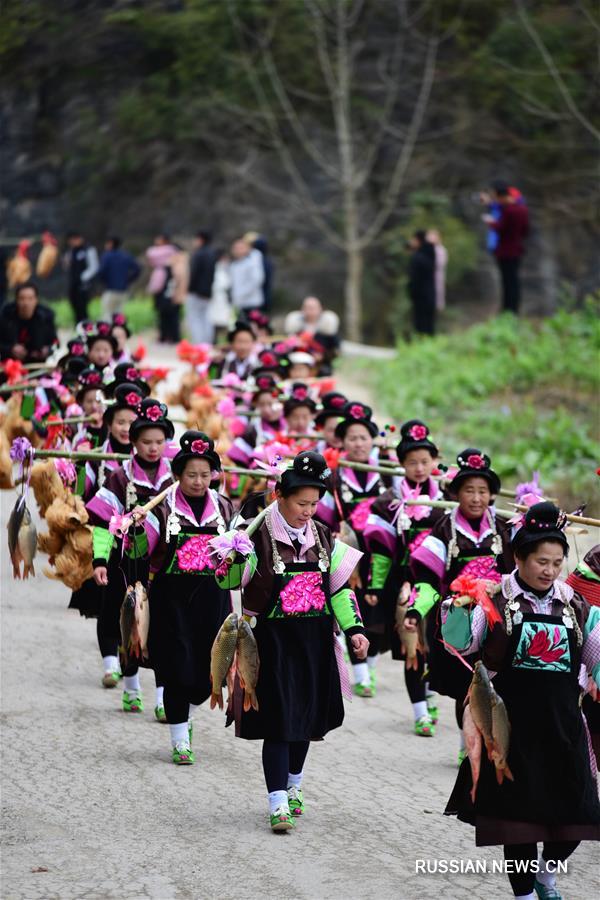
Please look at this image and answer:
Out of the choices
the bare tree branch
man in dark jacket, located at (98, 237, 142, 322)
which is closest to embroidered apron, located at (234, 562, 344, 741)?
the bare tree branch

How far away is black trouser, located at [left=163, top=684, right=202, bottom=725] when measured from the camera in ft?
25.1

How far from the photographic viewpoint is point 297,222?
30.4 metres

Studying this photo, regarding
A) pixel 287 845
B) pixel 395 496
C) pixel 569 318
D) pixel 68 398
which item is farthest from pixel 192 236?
pixel 287 845

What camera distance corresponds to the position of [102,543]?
800cm

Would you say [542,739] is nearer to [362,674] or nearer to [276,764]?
[276,764]

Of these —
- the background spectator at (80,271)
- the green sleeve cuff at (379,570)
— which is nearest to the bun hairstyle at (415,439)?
the green sleeve cuff at (379,570)

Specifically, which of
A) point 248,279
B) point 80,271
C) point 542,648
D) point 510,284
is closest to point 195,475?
point 542,648

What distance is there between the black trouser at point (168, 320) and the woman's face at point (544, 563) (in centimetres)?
1930

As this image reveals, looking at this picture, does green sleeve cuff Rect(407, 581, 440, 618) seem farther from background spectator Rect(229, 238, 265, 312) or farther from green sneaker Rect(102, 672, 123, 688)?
background spectator Rect(229, 238, 265, 312)

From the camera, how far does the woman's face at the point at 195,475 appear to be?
301 inches

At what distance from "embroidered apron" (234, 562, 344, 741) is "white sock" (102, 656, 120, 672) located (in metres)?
2.55

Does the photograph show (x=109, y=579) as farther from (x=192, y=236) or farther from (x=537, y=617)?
(x=192, y=236)

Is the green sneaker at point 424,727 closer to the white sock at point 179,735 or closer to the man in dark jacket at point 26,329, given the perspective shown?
the white sock at point 179,735

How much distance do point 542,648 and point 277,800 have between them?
161 centimetres
